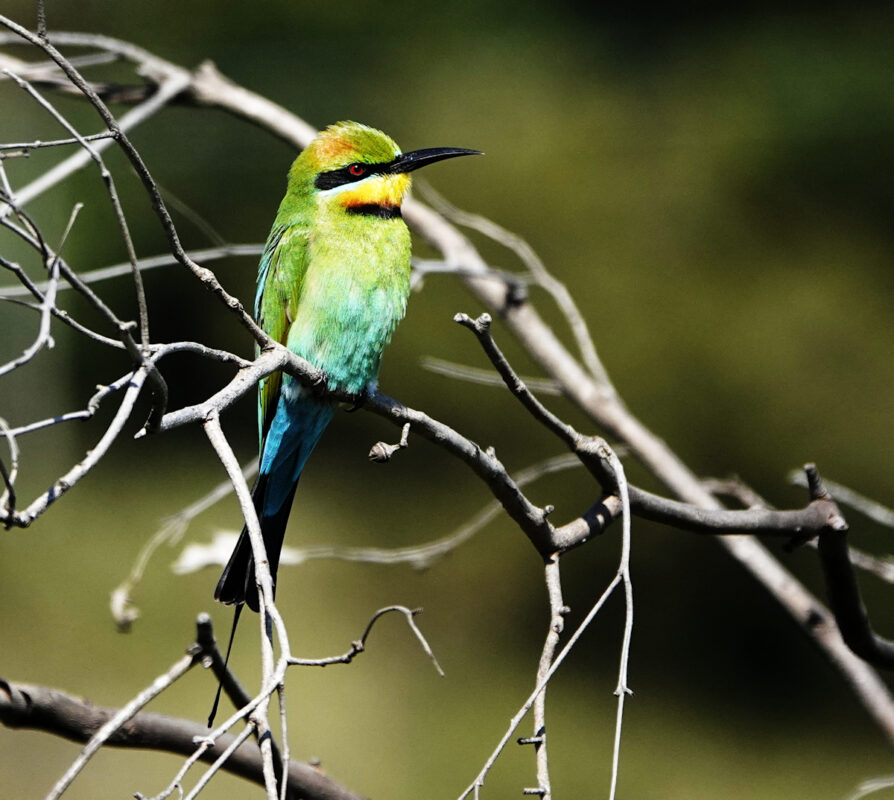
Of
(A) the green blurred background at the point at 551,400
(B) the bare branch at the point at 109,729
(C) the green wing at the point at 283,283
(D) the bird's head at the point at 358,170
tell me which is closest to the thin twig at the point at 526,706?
(B) the bare branch at the point at 109,729

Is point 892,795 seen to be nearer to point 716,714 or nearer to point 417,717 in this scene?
point 716,714

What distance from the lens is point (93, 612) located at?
482cm

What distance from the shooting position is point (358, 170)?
205 centimetres

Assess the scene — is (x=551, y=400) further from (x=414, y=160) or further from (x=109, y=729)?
(x=109, y=729)

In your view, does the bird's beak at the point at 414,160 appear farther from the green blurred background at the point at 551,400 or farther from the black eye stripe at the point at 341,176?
the green blurred background at the point at 551,400

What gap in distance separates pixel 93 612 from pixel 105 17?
381 cm

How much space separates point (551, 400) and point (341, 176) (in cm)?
229

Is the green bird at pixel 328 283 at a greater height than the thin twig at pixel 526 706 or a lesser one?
greater

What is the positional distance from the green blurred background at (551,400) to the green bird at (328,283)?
2.07 meters

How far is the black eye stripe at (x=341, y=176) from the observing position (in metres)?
2.05

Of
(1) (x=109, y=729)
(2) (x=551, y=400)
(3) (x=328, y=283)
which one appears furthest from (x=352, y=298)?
(2) (x=551, y=400)

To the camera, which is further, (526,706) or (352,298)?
(352,298)

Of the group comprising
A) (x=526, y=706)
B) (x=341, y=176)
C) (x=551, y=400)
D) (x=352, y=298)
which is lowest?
(x=526, y=706)

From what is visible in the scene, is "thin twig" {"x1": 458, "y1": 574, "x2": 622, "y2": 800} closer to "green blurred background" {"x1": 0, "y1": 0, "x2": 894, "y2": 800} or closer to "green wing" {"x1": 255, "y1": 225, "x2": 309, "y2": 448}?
"green wing" {"x1": 255, "y1": 225, "x2": 309, "y2": 448}
